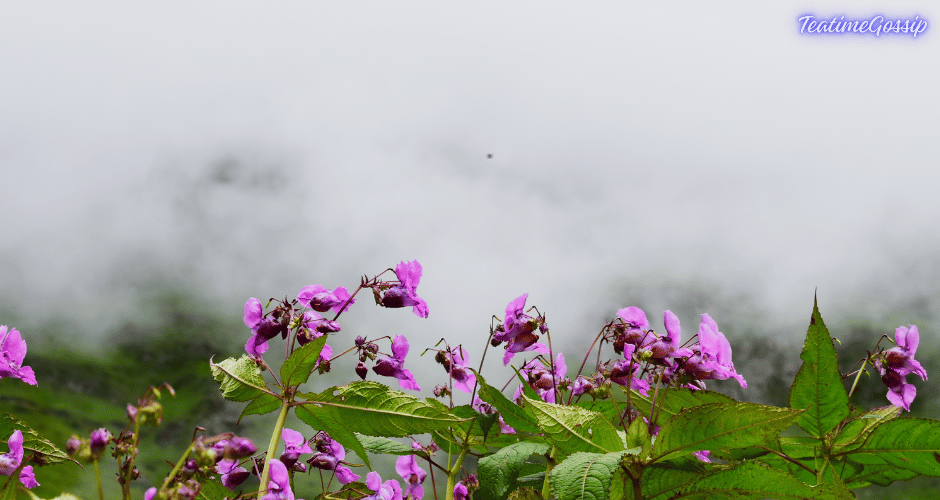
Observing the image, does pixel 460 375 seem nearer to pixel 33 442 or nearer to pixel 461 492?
pixel 461 492

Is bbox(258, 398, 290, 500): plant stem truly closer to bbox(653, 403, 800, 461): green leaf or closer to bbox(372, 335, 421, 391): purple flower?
bbox(372, 335, 421, 391): purple flower

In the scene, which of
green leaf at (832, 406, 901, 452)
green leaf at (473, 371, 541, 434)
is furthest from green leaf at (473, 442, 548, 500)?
green leaf at (832, 406, 901, 452)

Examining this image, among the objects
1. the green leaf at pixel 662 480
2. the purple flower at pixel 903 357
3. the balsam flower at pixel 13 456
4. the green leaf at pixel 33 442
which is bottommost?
the green leaf at pixel 33 442

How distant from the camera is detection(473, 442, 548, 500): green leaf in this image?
0.77 metres

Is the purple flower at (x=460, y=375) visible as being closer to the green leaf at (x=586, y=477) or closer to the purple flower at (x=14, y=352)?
the green leaf at (x=586, y=477)

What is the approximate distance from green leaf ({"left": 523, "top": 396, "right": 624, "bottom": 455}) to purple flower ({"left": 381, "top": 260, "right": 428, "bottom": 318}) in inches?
11.3

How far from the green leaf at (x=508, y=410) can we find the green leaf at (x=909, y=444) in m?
0.38

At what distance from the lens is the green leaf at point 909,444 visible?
720 mm

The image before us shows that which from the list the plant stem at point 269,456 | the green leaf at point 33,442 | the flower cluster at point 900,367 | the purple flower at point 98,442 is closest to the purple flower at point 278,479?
the plant stem at point 269,456

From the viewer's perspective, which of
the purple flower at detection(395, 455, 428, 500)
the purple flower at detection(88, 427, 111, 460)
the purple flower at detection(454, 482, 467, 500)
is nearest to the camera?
the purple flower at detection(88, 427, 111, 460)

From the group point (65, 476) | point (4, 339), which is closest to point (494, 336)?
point (4, 339)

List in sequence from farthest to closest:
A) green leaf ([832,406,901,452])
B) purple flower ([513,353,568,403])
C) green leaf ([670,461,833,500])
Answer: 1. purple flower ([513,353,568,403])
2. green leaf ([832,406,901,452])
3. green leaf ([670,461,833,500])

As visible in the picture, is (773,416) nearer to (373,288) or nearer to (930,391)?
(373,288)

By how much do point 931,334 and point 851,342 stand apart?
0.39m
